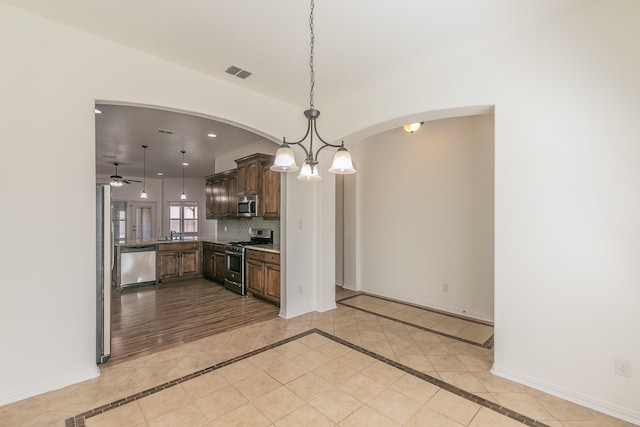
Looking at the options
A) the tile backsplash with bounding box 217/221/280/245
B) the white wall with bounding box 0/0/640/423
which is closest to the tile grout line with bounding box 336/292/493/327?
the white wall with bounding box 0/0/640/423

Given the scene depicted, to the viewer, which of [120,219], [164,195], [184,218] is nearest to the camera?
[120,219]

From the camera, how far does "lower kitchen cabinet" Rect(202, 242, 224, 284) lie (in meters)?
6.29

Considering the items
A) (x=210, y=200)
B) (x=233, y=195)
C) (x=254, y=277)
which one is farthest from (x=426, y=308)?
(x=210, y=200)

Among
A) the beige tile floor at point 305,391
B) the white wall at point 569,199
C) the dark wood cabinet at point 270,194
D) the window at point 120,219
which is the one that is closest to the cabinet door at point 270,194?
the dark wood cabinet at point 270,194

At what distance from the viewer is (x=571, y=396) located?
90.0 inches

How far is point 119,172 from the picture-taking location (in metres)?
9.89

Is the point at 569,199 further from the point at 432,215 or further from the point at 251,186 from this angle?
the point at 251,186

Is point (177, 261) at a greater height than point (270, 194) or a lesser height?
lesser

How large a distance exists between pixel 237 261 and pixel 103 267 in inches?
114

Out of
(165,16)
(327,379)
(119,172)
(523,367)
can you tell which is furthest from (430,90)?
(119,172)

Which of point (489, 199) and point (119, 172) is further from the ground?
point (119, 172)

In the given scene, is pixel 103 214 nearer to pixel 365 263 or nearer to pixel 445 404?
pixel 445 404

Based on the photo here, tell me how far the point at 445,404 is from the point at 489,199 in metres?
2.84

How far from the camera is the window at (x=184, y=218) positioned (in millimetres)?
11742
